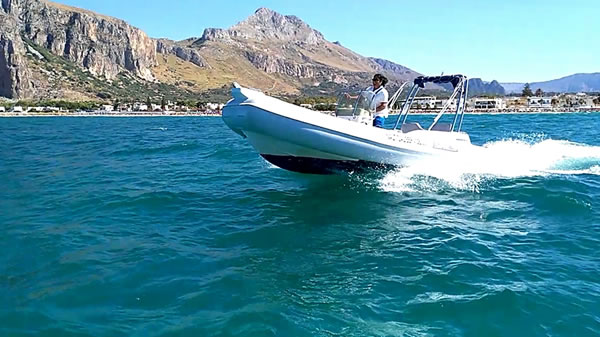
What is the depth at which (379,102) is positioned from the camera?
37.9ft

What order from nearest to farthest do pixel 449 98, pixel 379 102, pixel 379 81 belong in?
1. pixel 379 102
2. pixel 379 81
3. pixel 449 98

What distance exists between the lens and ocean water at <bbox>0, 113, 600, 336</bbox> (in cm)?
468

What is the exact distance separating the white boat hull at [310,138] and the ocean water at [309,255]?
610mm

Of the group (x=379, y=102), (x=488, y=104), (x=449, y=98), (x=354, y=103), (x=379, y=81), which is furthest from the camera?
(x=488, y=104)

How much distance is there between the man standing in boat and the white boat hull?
0.63 m

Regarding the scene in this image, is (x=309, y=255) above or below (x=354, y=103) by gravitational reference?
below

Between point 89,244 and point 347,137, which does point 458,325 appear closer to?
point 89,244

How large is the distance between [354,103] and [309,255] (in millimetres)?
6084

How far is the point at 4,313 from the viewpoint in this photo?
4738 millimetres

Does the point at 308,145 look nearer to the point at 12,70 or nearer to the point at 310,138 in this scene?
the point at 310,138

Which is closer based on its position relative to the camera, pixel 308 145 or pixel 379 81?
pixel 308 145

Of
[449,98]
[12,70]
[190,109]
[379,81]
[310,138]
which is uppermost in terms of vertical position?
[12,70]

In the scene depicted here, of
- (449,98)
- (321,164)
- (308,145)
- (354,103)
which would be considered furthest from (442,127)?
(308,145)

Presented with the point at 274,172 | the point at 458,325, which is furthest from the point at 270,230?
the point at 274,172
